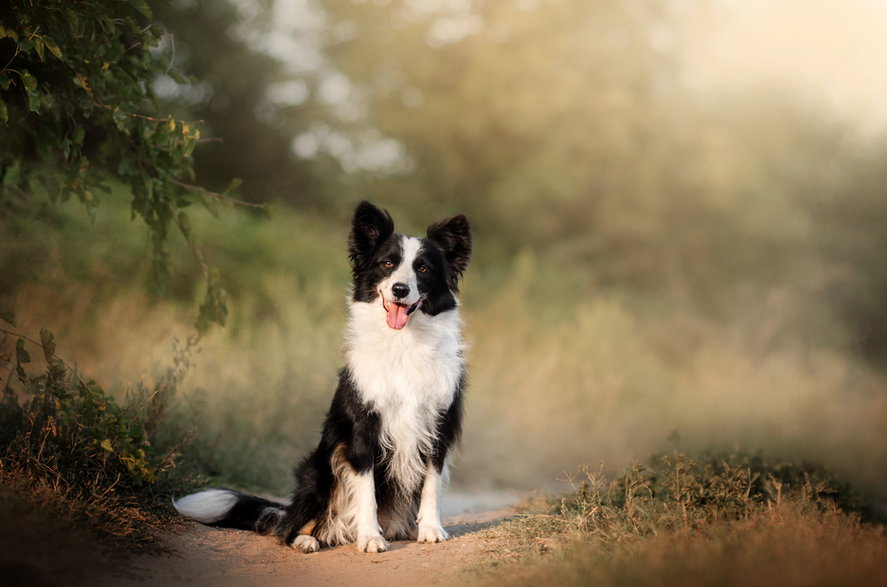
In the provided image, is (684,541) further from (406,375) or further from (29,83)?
(29,83)

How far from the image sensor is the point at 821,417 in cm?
1195

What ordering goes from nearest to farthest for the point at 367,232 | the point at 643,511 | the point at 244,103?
the point at 643,511, the point at 367,232, the point at 244,103

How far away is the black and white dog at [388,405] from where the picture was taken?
17.3 feet

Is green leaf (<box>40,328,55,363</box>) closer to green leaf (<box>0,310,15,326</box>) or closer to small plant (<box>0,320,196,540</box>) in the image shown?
small plant (<box>0,320,196,540</box>)

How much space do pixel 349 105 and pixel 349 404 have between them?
13244 mm

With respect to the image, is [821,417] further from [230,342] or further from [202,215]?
[202,215]

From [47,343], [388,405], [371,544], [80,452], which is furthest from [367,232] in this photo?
[80,452]

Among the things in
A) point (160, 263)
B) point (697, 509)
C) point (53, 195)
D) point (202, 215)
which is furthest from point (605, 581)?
point (202, 215)

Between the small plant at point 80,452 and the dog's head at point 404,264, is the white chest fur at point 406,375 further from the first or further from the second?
the small plant at point 80,452

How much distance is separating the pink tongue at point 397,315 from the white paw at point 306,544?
142 cm

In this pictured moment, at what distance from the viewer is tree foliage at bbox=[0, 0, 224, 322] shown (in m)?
5.65

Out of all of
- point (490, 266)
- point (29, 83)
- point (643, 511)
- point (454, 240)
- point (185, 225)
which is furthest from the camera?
point (490, 266)

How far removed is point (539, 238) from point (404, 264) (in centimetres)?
1272

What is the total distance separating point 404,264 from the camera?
17.6 ft
